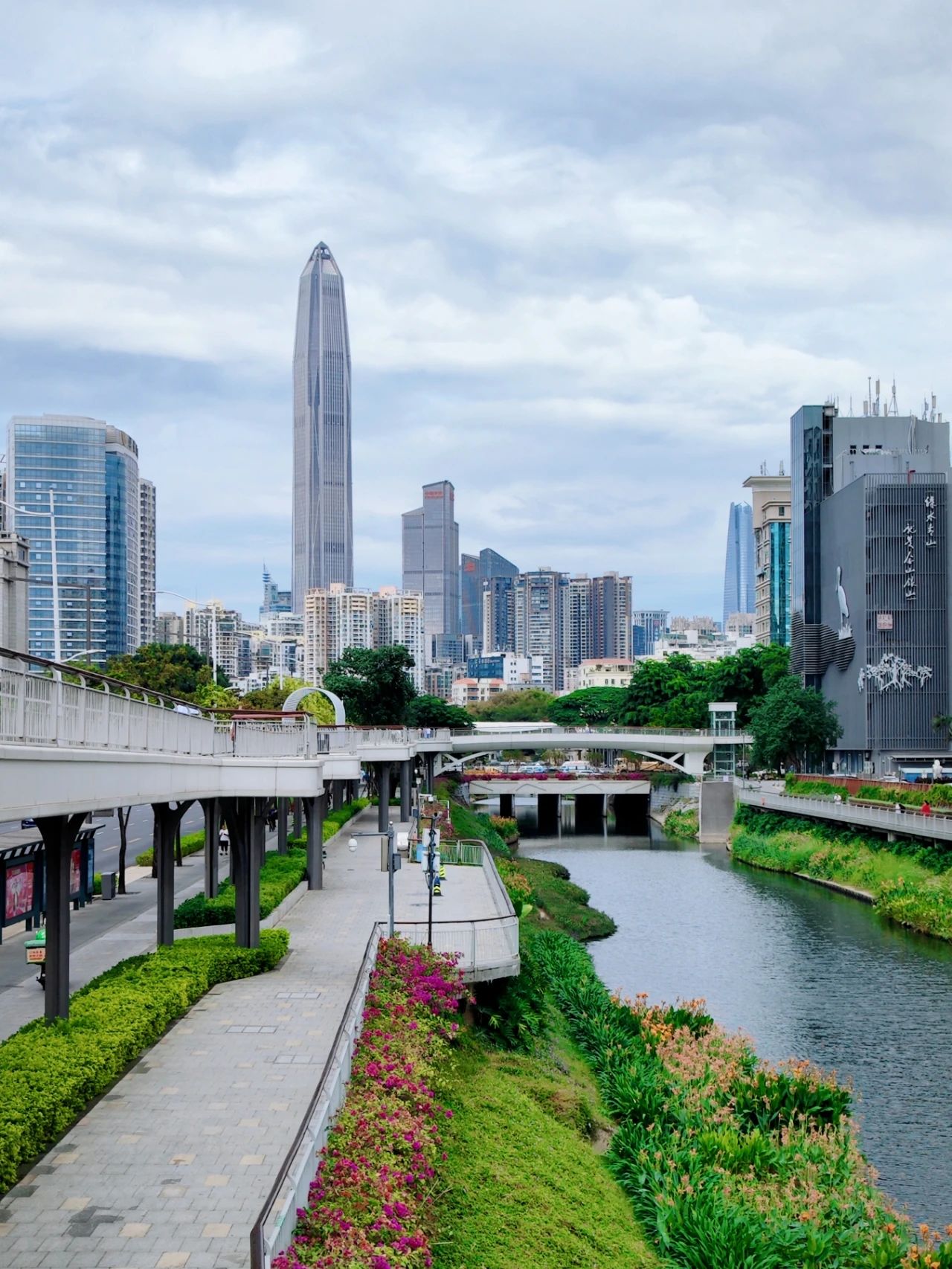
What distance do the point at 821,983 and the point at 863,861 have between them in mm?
20023

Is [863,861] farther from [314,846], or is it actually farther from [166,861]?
[166,861]

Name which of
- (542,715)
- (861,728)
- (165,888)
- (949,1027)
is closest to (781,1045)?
(949,1027)

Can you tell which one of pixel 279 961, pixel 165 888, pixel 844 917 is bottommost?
pixel 844 917

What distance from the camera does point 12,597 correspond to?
25.5 metres

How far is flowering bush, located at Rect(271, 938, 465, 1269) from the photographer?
10.4 metres

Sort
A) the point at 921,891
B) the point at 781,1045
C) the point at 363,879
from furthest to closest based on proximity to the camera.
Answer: the point at 921,891
the point at 363,879
the point at 781,1045

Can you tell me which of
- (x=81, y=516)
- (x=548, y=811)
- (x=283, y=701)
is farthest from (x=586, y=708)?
(x=283, y=701)

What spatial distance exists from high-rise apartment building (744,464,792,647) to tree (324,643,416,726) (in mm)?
82350

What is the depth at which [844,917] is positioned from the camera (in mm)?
44469

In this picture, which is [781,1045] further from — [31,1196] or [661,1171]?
[31,1196]

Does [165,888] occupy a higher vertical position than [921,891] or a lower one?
higher

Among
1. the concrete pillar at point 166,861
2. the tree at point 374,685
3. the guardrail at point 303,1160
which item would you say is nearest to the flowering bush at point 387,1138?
the guardrail at point 303,1160

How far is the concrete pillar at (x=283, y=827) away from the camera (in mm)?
36906

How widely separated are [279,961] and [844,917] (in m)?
27.3
